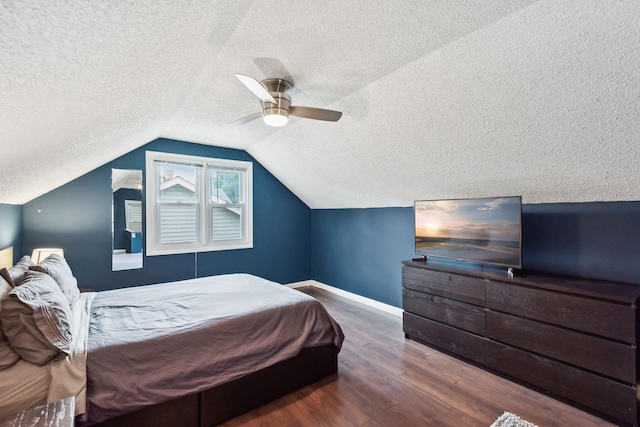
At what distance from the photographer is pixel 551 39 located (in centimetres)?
162

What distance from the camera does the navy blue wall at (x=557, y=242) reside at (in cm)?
236

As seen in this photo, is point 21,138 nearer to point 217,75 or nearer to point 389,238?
point 217,75

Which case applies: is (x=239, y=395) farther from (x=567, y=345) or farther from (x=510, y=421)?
(x=567, y=345)

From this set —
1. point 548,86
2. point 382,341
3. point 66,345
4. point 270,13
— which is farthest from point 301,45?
point 382,341

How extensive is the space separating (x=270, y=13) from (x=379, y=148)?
73.6 inches

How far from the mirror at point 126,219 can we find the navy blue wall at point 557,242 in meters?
3.18

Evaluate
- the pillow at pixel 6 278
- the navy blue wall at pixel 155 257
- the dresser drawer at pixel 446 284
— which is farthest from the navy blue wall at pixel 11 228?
the dresser drawer at pixel 446 284

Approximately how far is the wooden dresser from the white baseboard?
95 cm

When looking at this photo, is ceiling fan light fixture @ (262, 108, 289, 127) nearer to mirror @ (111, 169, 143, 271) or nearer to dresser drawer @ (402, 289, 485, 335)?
dresser drawer @ (402, 289, 485, 335)

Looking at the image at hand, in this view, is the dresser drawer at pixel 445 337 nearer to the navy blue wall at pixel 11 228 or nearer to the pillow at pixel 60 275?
the pillow at pixel 60 275

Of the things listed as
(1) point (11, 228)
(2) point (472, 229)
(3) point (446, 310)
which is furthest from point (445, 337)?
(1) point (11, 228)

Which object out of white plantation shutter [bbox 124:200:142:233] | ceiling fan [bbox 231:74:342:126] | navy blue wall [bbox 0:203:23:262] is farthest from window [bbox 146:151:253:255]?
ceiling fan [bbox 231:74:342:126]

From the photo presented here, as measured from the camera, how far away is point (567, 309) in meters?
2.21

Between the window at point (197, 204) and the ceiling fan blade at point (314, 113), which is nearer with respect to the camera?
the ceiling fan blade at point (314, 113)
